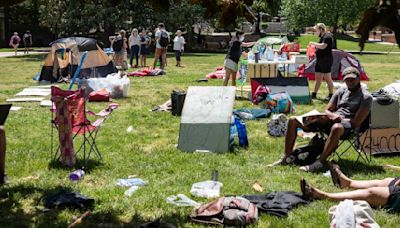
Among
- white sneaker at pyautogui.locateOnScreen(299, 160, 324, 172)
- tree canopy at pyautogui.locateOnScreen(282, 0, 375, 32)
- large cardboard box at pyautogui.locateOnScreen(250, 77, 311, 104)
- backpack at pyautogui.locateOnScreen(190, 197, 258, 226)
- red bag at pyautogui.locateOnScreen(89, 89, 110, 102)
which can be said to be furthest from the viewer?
tree canopy at pyautogui.locateOnScreen(282, 0, 375, 32)

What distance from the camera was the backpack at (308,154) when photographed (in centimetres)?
688

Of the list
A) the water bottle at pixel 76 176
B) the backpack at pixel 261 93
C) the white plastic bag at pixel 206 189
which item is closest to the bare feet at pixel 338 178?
the white plastic bag at pixel 206 189

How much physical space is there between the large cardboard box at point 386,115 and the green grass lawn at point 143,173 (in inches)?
20.0

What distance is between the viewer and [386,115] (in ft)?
Result: 24.7

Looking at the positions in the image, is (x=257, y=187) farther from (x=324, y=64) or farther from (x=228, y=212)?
(x=324, y=64)

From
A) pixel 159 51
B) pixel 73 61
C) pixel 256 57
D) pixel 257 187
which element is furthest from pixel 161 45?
pixel 257 187

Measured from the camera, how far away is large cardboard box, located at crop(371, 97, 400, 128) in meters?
7.47

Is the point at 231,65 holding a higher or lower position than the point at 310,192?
higher

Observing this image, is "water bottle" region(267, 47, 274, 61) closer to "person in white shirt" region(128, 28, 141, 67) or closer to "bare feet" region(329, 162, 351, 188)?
"bare feet" region(329, 162, 351, 188)

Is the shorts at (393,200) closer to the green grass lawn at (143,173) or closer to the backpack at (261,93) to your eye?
the green grass lawn at (143,173)

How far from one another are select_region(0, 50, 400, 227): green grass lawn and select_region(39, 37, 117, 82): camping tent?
20.7ft

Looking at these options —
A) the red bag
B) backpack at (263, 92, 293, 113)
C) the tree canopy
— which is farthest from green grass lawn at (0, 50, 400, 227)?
the tree canopy

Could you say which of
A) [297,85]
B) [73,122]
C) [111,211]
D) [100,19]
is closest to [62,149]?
[73,122]

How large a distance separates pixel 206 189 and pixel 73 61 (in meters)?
11.9
